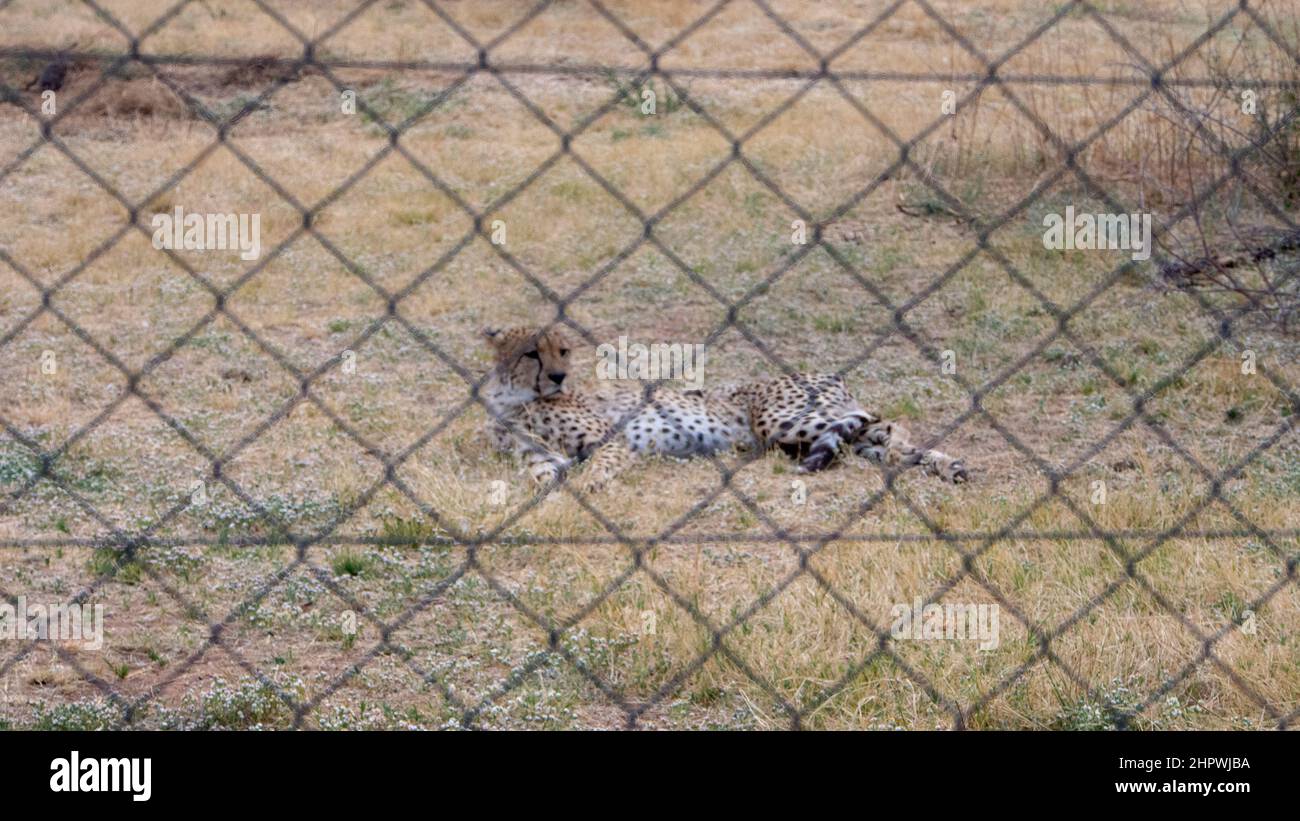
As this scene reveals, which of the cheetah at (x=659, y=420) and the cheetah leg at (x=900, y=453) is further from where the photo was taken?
the cheetah at (x=659, y=420)

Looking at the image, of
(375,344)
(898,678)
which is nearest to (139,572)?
(898,678)

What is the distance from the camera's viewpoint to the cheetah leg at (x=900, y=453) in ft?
15.5

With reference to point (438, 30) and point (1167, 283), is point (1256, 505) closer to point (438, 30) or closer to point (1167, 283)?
point (1167, 283)

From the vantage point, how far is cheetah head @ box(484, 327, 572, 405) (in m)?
5.61

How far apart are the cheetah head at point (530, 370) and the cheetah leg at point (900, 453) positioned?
1.17 m

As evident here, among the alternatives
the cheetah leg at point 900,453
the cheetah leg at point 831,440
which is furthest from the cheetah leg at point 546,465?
the cheetah leg at point 900,453

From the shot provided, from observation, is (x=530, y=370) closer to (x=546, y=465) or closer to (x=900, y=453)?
(x=546, y=465)

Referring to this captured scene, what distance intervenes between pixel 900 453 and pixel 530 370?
1445 millimetres

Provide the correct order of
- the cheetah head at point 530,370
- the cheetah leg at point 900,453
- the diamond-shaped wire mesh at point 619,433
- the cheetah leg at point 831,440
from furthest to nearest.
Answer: the cheetah head at point 530,370 < the cheetah leg at point 831,440 < the cheetah leg at point 900,453 < the diamond-shaped wire mesh at point 619,433

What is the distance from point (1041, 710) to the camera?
2682 mm

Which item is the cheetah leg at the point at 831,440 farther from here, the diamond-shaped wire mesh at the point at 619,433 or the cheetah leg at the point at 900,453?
the diamond-shaped wire mesh at the point at 619,433

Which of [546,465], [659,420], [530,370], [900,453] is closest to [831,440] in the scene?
[900,453]

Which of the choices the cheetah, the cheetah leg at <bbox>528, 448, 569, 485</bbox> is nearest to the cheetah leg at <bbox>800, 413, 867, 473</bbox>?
the cheetah

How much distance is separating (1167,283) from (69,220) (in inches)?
214
